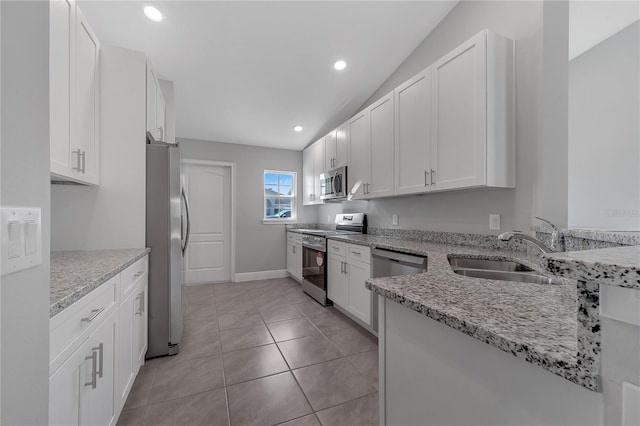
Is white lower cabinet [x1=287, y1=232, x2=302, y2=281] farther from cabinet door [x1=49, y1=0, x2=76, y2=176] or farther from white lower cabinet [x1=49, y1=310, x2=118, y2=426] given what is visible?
cabinet door [x1=49, y1=0, x2=76, y2=176]

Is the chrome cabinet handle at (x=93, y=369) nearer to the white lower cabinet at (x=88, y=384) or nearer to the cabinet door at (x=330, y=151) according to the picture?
the white lower cabinet at (x=88, y=384)

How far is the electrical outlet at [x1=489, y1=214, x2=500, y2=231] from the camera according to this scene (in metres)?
1.97

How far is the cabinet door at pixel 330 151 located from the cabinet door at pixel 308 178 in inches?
21.3

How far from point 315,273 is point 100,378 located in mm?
2516

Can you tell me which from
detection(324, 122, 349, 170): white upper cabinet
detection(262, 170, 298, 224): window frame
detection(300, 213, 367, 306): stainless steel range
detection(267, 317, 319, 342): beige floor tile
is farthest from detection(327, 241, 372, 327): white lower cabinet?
detection(262, 170, 298, 224): window frame

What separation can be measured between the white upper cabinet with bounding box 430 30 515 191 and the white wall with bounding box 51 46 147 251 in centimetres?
249

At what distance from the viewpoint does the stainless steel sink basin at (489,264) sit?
5.15 feet

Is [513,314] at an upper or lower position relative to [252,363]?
upper

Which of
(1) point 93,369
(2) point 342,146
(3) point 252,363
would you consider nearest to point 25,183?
(1) point 93,369

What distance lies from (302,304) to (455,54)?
3086 mm

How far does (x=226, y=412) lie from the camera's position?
1.55 m

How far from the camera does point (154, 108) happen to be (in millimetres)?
2396

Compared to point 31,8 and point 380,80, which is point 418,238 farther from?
point 31,8

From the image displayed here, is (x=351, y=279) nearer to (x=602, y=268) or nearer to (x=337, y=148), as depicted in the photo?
(x=337, y=148)
